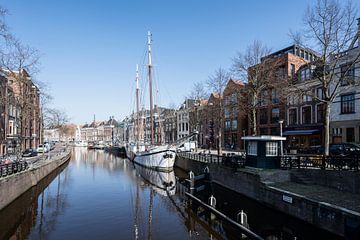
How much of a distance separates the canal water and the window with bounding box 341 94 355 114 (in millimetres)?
19273

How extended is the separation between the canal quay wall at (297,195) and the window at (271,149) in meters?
1.86

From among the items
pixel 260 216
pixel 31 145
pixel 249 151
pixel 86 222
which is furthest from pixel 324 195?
pixel 31 145

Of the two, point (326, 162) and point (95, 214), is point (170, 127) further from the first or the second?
point (326, 162)

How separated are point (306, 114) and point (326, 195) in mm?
25255

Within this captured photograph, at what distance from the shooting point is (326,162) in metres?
17.1

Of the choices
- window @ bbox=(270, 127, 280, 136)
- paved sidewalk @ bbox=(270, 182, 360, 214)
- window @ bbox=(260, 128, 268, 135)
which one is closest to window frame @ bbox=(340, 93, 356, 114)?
window @ bbox=(270, 127, 280, 136)

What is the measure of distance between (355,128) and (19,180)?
3290 centimetres

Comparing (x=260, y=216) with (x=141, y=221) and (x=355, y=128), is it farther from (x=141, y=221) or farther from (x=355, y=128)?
(x=355, y=128)

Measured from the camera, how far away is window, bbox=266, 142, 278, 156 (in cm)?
1948

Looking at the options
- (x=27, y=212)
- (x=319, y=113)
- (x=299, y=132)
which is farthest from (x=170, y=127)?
(x=27, y=212)

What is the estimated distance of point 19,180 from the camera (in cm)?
1897

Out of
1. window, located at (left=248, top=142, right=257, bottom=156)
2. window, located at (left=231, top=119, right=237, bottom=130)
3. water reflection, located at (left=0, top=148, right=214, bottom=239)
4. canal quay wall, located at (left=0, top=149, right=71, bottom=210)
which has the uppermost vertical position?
window, located at (left=231, top=119, right=237, bottom=130)

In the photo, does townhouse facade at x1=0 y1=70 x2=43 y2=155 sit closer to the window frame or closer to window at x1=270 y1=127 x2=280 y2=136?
window at x1=270 y1=127 x2=280 y2=136

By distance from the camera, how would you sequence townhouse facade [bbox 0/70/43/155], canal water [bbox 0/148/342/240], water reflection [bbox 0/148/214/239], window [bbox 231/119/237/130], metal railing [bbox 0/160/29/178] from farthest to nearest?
window [bbox 231/119/237/130] < townhouse facade [bbox 0/70/43/155] < metal railing [bbox 0/160/29/178] < water reflection [bbox 0/148/214/239] < canal water [bbox 0/148/342/240]
